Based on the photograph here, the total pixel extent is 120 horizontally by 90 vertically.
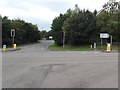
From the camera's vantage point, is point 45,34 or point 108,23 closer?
point 108,23

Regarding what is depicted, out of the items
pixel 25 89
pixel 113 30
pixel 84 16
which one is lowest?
pixel 25 89

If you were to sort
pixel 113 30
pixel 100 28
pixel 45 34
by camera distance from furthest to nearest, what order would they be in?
pixel 45 34 → pixel 100 28 → pixel 113 30

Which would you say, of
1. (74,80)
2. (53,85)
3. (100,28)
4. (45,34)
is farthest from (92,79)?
(45,34)

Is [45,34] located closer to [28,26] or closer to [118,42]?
[28,26]

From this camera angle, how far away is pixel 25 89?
17.7ft

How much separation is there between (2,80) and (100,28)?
35.5 meters

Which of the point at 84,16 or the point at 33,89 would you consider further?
the point at 84,16

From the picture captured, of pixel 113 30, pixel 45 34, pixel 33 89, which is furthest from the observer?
pixel 45 34

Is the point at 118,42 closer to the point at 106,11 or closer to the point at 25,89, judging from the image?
the point at 106,11

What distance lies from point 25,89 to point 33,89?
0.26 metres

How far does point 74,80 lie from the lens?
6.55 metres

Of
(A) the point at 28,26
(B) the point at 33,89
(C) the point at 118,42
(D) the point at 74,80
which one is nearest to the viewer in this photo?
(B) the point at 33,89

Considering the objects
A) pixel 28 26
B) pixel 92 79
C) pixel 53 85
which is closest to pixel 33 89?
pixel 53 85

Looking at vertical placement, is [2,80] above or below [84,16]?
below
